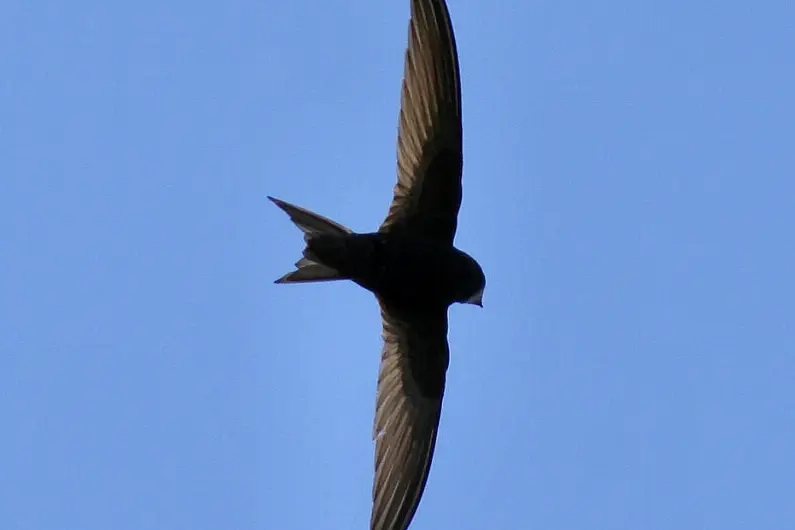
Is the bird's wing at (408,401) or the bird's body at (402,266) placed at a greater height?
the bird's body at (402,266)

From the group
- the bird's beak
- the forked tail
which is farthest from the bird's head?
the forked tail

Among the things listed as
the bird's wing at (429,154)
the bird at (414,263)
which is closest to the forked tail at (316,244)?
the bird at (414,263)

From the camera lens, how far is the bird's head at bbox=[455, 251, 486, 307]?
6.29m

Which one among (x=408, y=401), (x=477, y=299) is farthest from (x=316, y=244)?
(x=408, y=401)

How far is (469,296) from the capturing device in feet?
20.9

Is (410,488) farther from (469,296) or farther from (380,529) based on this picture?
(469,296)

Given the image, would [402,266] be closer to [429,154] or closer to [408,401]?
[429,154]

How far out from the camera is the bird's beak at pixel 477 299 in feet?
21.0

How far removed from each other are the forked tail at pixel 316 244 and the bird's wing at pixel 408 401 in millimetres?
543

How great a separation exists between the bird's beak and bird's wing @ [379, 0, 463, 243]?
0.83ft

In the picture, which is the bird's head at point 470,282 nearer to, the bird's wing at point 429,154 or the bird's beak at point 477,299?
the bird's beak at point 477,299

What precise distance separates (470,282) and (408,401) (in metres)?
0.61

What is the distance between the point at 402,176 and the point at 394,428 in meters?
1.07

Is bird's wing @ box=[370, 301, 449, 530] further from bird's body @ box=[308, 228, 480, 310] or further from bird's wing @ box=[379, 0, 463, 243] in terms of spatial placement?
bird's wing @ box=[379, 0, 463, 243]
